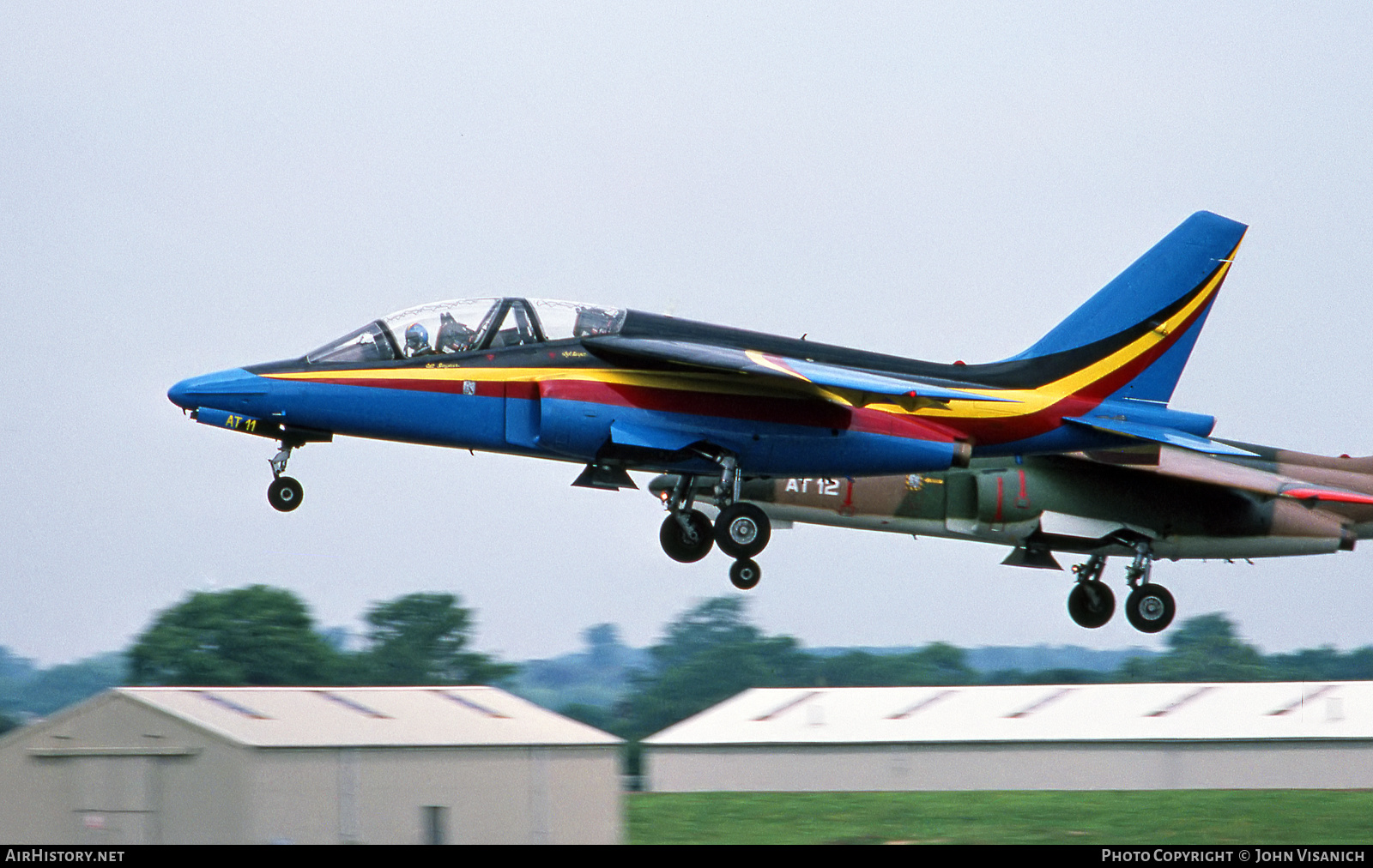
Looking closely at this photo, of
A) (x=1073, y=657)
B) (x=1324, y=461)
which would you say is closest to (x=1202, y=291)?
(x=1324, y=461)

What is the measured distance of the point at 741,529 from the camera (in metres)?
23.5

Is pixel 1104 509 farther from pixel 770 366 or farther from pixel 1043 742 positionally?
pixel 770 366

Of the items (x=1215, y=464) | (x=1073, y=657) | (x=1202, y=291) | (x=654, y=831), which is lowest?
(x=1073, y=657)

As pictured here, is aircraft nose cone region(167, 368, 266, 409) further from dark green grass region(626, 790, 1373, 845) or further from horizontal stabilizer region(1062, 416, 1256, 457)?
dark green grass region(626, 790, 1373, 845)

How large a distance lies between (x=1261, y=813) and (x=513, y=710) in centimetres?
1522

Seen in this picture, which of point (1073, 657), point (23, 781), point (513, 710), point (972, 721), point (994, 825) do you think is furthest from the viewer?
point (1073, 657)

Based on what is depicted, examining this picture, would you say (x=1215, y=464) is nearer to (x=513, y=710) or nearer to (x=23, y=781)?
(x=513, y=710)

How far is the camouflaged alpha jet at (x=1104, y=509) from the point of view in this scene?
1252 inches

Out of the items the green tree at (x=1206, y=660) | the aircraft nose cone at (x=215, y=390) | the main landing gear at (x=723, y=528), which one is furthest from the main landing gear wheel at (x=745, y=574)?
the green tree at (x=1206, y=660)

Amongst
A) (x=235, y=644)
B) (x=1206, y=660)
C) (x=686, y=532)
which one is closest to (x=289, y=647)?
(x=235, y=644)

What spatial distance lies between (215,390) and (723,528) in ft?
23.7

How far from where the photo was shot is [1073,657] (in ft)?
490

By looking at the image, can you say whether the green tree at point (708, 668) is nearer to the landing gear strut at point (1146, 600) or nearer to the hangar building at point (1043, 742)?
the hangar building at point (1043, 742)

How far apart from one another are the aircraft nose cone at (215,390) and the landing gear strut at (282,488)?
1.07 m
